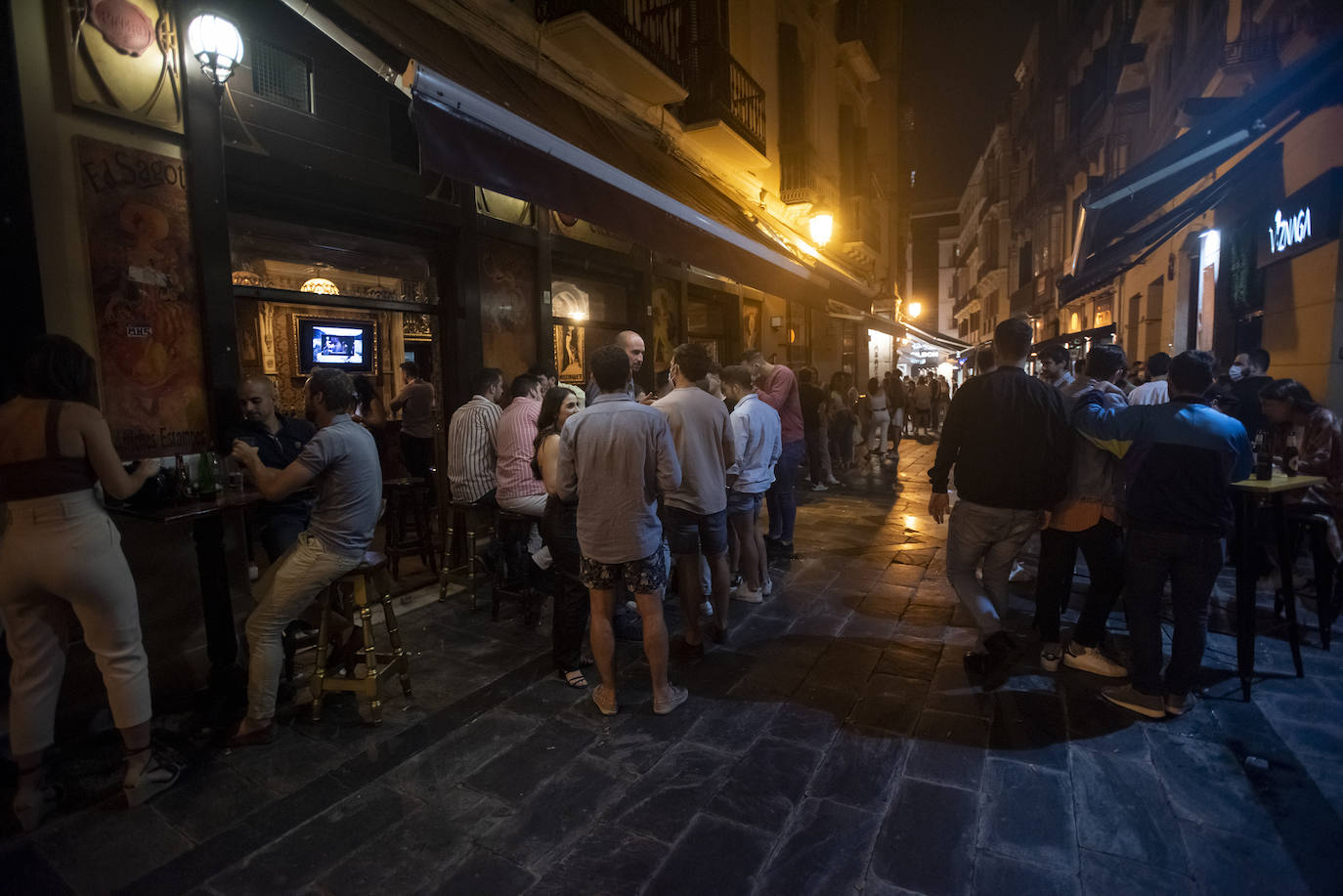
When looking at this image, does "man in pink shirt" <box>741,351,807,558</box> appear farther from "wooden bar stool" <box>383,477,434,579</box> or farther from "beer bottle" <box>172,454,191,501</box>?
"beer bottle" <box>172,454,191,501</box>

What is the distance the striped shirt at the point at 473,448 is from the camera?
5.01 metres

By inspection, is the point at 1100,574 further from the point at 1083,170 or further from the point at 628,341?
the point at 1083,170

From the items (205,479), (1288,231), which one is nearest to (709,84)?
(1288,231)

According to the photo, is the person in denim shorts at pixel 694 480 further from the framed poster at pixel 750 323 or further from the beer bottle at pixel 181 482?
the framed poster at pixel 750 323

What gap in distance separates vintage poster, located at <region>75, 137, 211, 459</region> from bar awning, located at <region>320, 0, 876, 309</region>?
1.75m

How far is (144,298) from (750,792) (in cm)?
426

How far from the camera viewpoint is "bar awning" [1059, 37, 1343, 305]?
5.36 m

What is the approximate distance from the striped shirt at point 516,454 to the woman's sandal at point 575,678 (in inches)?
56.0

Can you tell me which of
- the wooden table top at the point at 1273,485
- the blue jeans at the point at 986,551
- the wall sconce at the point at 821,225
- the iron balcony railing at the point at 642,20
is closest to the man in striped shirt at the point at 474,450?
the blue jeans at the point at 986,551

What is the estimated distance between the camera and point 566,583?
3830 millimetres

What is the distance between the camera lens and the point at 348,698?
148 inches

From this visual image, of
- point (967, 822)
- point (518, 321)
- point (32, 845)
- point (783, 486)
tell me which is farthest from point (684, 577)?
point (518, 321)

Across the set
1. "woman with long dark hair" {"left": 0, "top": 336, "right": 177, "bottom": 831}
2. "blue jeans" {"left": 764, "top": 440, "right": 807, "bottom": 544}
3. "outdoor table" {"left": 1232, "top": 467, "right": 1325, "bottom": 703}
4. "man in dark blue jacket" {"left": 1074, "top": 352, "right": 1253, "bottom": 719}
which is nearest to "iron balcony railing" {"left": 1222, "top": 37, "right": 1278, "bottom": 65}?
"outdoor table" {"left": 1232, "top": 467, "right": 1325, "bottom": 703}

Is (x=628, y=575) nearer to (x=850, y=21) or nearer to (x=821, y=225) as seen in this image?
(x=821, y=225)
